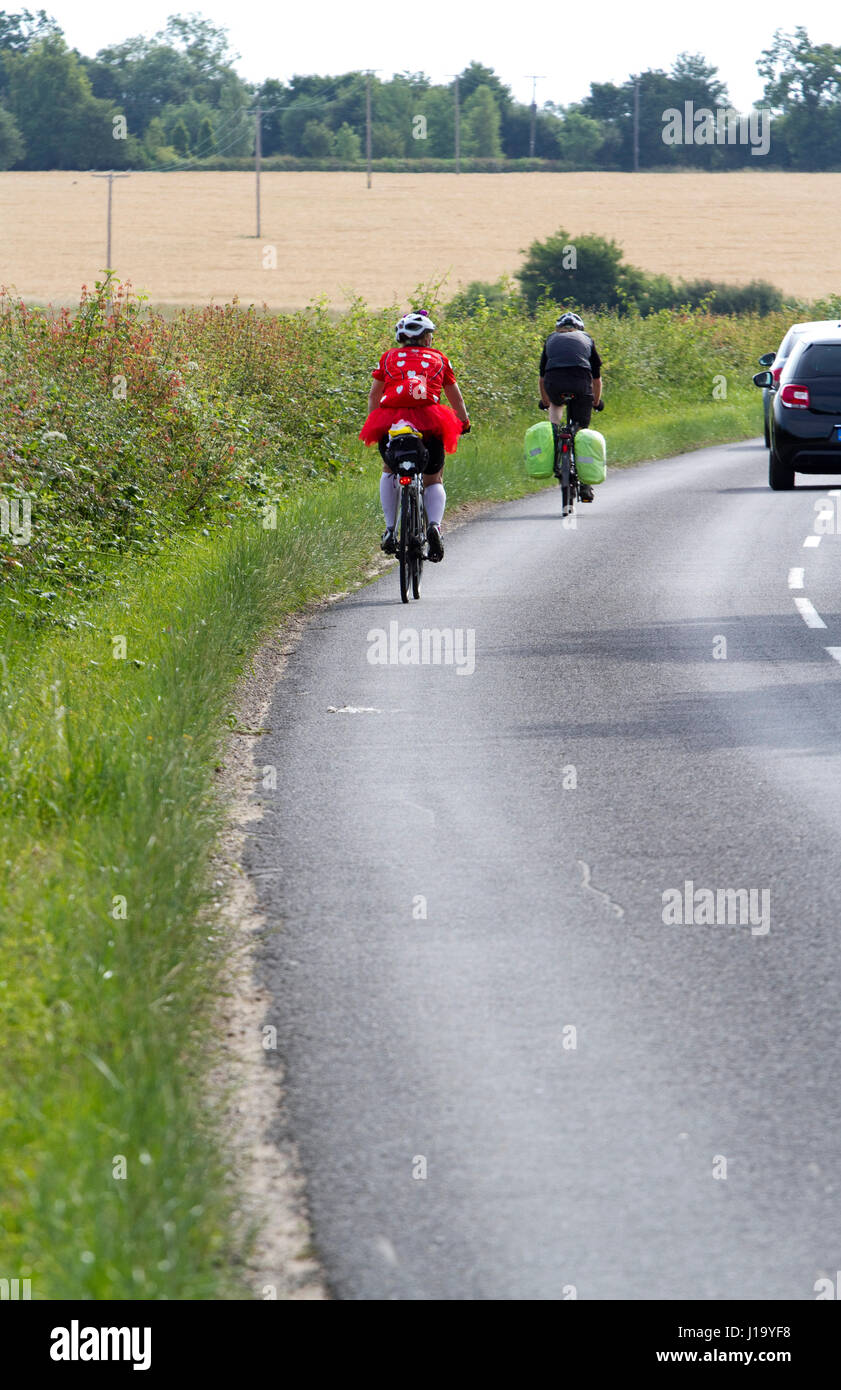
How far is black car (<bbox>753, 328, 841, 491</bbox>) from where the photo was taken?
1866cm

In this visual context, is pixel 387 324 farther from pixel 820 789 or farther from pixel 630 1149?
pixel 630 1149

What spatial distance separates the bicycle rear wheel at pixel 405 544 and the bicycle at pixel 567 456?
202 inches

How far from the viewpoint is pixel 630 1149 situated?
4398 millimetres

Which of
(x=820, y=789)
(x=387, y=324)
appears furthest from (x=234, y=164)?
(x=820, y=789)

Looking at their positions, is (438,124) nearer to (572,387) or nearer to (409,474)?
(572,387)

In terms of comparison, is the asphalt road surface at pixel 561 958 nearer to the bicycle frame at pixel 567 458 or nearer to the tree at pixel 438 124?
the bicycle frame at pixel 567 458

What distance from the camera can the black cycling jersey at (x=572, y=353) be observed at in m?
18.3

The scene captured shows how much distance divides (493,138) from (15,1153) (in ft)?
439

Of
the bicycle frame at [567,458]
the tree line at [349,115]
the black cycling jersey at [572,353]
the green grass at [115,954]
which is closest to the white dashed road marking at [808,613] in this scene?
the green grass at [115,954]

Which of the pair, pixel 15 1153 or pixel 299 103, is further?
pixel 299 103

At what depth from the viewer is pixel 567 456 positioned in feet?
63.1

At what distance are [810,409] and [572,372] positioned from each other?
2.58m

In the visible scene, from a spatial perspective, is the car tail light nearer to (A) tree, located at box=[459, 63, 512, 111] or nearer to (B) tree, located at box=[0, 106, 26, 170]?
(B) tree, located at box=[0, 106, 26, 170]

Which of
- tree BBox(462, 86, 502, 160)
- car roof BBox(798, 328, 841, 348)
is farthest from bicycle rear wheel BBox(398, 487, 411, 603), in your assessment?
tree BBox(462, 86, 502, 160)
